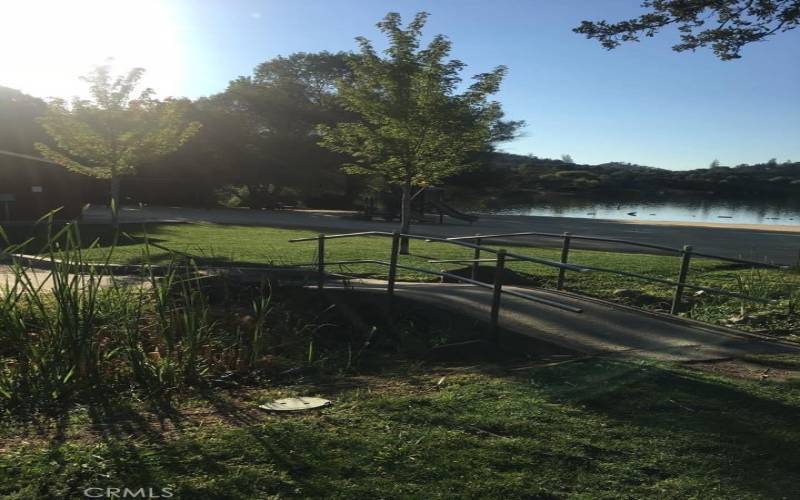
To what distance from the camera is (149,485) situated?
8.91 ft

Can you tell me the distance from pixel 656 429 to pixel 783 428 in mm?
756

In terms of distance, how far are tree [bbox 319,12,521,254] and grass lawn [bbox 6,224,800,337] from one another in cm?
244

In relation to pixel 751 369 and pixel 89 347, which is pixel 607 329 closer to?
pixel 751 369

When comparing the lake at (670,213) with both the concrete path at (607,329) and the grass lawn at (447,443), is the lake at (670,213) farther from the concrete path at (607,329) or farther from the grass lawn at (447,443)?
the grass lawn at (447,443)

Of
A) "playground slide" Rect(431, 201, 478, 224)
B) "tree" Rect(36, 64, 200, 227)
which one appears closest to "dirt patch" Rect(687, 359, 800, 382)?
"tree" Rect(36, 64, 200, 227)

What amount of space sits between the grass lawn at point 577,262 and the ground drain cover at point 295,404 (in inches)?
81.6

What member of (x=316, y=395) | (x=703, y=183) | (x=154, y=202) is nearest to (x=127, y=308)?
(x=316, y=395)

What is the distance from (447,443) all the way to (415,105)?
1185 cm

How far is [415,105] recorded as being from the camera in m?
14.3

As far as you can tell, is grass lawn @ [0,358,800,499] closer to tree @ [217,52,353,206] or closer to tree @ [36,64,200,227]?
tree @ [36,64,200,227]

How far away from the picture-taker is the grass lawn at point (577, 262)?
7672mm

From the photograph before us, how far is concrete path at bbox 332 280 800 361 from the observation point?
5.64 meters

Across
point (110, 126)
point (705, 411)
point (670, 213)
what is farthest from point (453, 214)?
point (670, 213)

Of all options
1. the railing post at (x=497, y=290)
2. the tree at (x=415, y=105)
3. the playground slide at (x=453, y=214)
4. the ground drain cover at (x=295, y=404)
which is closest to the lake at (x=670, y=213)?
the playground slide at (x=453, y=214)
